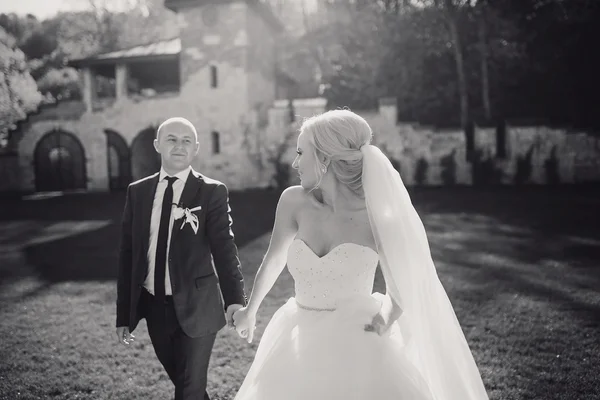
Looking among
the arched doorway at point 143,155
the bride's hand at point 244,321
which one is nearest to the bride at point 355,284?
the bride's hand at point 244,321

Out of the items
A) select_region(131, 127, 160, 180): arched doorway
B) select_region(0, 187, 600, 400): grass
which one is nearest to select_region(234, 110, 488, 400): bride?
select_region(0, 187, 600, 400): grass

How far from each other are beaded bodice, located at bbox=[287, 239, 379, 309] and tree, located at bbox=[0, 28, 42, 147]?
77.3ft

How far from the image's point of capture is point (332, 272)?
2.32 meters

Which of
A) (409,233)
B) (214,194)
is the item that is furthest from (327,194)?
(214,194)

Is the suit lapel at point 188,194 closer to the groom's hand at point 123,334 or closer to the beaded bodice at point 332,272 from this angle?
the groom's hand at point 123,334

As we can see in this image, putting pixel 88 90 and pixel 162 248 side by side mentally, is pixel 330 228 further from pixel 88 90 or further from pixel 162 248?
pixel 88 90

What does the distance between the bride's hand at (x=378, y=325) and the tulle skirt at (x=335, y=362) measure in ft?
0.06

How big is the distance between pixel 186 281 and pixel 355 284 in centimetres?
101

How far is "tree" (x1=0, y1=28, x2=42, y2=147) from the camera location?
2305 centimetres

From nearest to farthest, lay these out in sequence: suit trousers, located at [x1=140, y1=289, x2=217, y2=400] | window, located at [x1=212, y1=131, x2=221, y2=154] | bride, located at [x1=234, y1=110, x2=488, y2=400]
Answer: bride, located at [x1=234, y1=110, x2=488, y2=400] → suit trousers, located at [x1=140, y1=289, x2=217, y2=400] → window, located at [x1=212, y1=131, x2=221, y2=154]

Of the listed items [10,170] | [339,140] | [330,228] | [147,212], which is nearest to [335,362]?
[330,228]

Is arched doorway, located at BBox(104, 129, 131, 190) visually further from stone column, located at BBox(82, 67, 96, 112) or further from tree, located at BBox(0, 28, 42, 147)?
tree, located at BBox(0, 28, 42, 147)

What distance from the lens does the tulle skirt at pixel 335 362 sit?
6.86ft

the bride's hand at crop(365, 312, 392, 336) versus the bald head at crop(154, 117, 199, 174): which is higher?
the bald head at crop(154, 117, 199, 174)
